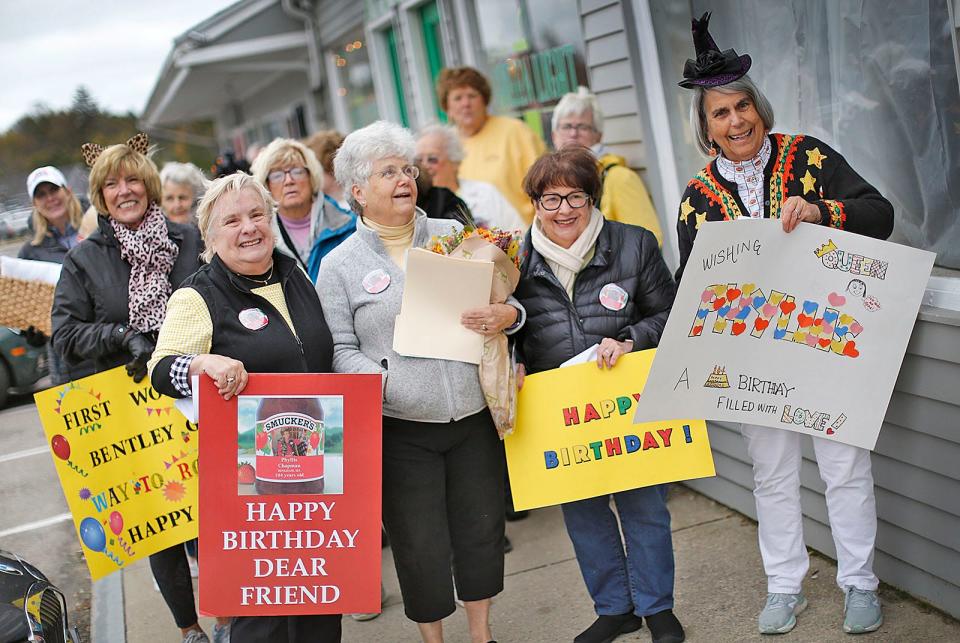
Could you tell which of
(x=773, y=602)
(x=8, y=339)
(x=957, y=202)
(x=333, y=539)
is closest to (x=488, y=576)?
(x=333, y=539)

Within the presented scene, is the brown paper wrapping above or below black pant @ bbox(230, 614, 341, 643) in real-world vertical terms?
above

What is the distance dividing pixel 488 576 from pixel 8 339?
8867 millimetres

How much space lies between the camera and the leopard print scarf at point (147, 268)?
12.4 feet

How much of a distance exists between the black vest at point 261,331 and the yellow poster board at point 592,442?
75 cm

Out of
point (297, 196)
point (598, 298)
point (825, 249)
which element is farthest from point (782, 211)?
point (297, 196)

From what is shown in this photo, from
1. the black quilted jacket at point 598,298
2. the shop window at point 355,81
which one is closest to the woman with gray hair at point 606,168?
the black quilted jacket at point 598,298

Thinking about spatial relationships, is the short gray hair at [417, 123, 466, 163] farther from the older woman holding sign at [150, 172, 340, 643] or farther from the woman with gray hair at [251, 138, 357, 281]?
the older woman holding sign at [150, 172, 340, 643]

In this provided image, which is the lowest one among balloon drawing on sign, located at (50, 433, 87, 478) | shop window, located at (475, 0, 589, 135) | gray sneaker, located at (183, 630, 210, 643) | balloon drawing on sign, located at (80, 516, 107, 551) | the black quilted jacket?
gray sneaker, located at (183, 630, 210, 643)

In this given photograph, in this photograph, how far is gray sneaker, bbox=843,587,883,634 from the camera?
328cm

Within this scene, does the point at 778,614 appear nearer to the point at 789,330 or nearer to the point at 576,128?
the point at 789,330

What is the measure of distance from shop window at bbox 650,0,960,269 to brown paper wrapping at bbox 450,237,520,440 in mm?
1446

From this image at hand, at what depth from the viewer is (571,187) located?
127 inches

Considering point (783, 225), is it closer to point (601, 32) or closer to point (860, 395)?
point (860, 395)

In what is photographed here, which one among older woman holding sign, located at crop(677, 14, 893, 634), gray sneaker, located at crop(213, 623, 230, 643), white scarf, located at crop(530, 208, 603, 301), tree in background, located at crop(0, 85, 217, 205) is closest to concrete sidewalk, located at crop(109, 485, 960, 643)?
older woman holding sign, located at crop(677, 14, 893, 634)
